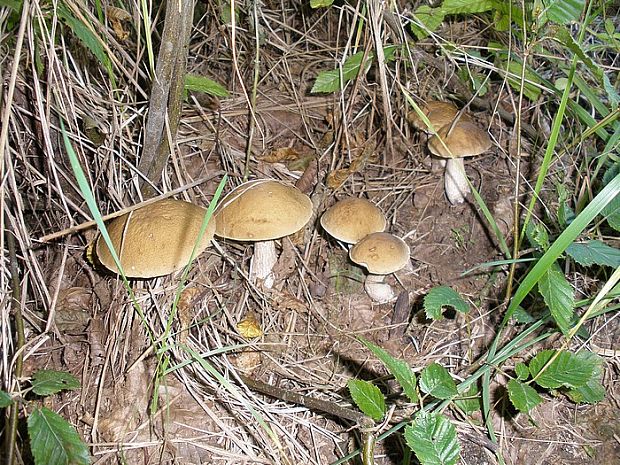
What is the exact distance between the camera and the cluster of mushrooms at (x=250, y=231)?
2232mm

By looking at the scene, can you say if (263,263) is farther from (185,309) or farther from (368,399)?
(368,399)

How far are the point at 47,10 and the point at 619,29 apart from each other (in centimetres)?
392

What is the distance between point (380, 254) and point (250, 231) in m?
0.76

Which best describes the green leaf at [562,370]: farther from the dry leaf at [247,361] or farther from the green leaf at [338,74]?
the green leaf at [338,74]

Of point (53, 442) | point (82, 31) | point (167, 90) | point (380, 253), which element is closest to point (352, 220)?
point (380, 253)

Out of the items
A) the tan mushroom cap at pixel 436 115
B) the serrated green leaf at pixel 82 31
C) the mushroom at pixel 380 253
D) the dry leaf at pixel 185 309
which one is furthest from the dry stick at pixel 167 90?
the tan mushroom cap at pixel 436 115

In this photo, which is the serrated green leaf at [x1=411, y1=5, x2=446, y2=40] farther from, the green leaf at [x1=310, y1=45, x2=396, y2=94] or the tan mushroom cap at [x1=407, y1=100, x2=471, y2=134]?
the tan mushroom cap at [x1=407, y1=100, x2=471, y2=134]

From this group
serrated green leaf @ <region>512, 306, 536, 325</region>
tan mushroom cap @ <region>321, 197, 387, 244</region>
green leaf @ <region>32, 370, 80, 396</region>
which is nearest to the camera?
green leaf @ <region>32, 370, 80, 396</region>

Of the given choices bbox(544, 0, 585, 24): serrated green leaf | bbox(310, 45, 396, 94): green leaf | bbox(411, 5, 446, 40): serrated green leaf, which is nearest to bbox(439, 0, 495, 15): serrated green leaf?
bbox(411, 5, 446, 40): serrated green leaf

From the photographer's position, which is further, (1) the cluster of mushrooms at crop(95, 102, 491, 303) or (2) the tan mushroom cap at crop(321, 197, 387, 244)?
(2) the tan mushroom cap at crop(321, 197, 387, 244)

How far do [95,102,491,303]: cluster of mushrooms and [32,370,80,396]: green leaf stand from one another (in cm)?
51

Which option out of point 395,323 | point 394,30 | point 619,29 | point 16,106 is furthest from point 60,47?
Result: point 619,29

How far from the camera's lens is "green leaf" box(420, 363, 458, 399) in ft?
6.40

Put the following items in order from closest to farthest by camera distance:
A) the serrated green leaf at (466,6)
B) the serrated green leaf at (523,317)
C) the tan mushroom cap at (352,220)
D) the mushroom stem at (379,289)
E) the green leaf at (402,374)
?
the green leaf at (402,374) → the serrated green leaf at (523,317) → the serrated green leaf at (466,6) → the tan mushroom cap at (352,220) → the mushroom stem at (379,289)
